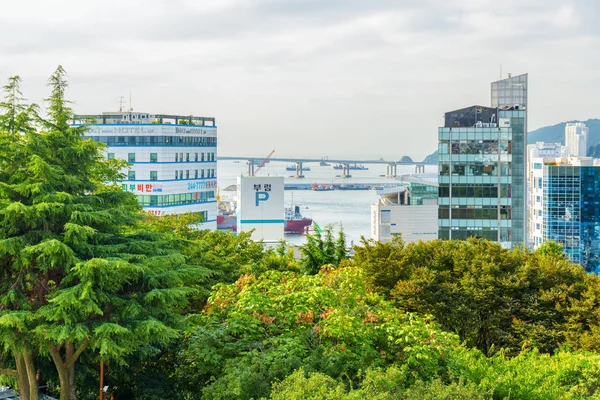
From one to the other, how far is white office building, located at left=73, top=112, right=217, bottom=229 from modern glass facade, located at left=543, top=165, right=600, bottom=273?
972 inches

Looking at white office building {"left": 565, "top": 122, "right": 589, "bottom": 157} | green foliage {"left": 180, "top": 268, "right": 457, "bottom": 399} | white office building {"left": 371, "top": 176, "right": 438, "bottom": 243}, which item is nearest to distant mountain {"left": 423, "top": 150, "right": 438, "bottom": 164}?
white office building {"left": 565, "top": 122, "right": 589, "bottom": 157}

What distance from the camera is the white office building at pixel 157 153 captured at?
56.1 m

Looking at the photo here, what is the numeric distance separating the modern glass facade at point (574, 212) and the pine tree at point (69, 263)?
45.1 metres

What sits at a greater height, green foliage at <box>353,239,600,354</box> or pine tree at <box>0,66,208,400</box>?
pine tree at <box>0,66,208,400</box>

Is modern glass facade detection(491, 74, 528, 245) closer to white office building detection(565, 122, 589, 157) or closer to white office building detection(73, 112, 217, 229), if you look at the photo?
white office building detection(73, 112, 217, 229)

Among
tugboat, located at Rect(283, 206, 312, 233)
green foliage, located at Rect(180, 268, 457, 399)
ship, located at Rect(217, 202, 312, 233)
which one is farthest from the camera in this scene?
ship, located at Rect(217, 202, 312, 233)

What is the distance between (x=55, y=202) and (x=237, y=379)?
3949mm

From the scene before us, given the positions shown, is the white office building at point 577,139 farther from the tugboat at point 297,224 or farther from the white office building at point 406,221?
the white office building at point 406,221

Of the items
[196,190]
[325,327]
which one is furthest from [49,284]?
[196,190]

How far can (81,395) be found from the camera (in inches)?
622

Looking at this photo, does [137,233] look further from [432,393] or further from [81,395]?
[432,393]

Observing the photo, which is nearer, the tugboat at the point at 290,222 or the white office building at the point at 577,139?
the tugboat at the point at 290,222

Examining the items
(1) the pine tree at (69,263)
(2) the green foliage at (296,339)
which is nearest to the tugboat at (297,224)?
(2) the green foliage at (296,339)

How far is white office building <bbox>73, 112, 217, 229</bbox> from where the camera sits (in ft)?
184
